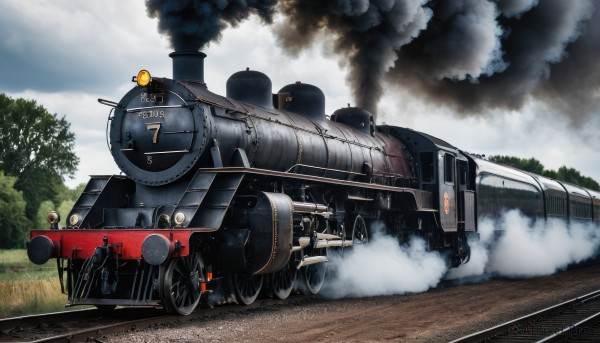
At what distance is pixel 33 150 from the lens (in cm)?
4744

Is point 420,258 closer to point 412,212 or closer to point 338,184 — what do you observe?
point 412,212

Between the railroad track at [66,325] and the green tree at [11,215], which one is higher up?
the green tree at [11,215]

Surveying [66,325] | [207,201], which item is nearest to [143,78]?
[207,201]

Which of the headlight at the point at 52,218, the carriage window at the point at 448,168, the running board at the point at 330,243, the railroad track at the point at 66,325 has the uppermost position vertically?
the carriage window at the point at 448,168

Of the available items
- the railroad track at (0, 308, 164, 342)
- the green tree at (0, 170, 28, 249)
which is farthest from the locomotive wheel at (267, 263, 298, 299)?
the green tree at (0, 170, 28, 249)

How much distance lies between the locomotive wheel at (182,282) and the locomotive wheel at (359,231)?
4206 millimetres

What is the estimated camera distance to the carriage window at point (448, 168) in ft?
52.2

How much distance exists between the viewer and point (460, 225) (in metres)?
16.6

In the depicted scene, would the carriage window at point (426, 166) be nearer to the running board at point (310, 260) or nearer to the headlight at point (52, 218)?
the running board at point (310, 260)

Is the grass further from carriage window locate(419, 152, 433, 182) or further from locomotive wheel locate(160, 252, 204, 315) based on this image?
carriage window locate(419, 152, 433, 182)

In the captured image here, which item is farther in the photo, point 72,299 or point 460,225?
point 460,225

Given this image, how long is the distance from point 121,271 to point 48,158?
136ft

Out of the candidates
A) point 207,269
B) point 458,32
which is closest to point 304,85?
point 207,269

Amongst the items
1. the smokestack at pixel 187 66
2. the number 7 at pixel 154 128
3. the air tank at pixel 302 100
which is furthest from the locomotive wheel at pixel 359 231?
the number 7 at pixel 154 128
